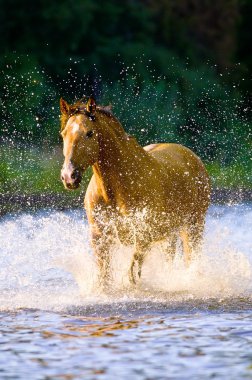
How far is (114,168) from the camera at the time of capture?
11055 mm

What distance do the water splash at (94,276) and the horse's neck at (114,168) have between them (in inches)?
21.3

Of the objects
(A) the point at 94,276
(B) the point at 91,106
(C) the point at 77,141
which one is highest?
(B) the point at 91,106

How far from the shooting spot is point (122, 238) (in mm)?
11102

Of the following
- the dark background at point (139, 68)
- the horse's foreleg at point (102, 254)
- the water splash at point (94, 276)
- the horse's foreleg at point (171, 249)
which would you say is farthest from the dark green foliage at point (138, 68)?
the horse's foreleg at point (102, 254)

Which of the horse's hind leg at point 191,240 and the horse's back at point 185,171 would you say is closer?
the horse's back at point 185,171

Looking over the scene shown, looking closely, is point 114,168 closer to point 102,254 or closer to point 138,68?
point 102,254

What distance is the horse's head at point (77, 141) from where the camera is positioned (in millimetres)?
10539

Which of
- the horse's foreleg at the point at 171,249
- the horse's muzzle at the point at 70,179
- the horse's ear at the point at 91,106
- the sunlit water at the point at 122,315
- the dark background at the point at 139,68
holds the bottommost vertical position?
the sunlit water at the point at 122,315

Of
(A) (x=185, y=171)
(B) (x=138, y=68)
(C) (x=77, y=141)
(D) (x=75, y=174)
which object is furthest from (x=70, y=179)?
(B) (x=138, y=68)

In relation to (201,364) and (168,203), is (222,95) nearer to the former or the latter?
(168,203)

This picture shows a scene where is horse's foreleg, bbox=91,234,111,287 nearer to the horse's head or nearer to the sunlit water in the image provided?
the sunlit water

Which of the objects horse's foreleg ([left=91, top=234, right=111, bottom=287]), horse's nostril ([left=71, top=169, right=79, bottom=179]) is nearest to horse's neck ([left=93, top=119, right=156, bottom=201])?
→ horse's foreleg ([left=91, top=234, right=111, bottom=287])

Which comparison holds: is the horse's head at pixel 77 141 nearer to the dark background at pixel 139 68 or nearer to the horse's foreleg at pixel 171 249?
the horse's foreleg at pixel 171 249

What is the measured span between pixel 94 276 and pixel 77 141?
131 cm
